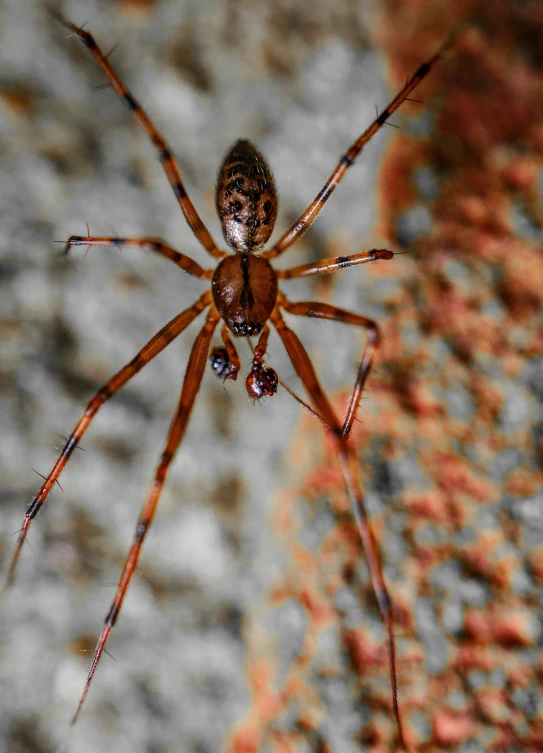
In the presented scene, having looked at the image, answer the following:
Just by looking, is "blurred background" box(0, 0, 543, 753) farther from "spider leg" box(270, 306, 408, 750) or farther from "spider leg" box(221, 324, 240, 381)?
"spider leg" box(221, 324, 240, 381)

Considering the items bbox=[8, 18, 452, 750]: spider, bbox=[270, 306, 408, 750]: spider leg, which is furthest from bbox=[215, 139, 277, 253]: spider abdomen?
bbox=[270, 306, 408, 750]: spider leg

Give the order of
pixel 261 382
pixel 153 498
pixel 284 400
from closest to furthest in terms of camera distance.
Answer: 1. pixel 153 498
2. pixel 261 382
3. pixel 284 400

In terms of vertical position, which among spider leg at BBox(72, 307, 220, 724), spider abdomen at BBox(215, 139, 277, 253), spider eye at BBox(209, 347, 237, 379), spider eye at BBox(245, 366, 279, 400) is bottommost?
spider leg at BBox(72, 307, 220, 724)

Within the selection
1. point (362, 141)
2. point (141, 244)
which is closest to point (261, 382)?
point (141, 244)

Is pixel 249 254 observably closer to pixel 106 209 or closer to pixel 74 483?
pixel 106 209

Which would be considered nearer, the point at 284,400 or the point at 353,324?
the point at 353,324

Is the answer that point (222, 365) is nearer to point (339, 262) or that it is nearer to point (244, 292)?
point (244, 292)
